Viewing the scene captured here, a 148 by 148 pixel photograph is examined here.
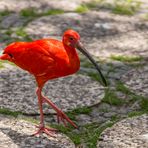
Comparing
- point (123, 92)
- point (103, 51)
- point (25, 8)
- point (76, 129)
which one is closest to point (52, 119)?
point (76, 129)

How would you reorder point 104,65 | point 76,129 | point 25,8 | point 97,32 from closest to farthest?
1. point 76,129
2. point 104,65
3. point 97,32
4. point 25,8

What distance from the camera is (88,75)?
4.32m

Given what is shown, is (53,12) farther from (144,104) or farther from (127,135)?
(127,135)

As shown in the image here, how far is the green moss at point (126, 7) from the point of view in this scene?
6500 mm

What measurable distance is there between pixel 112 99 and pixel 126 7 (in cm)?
310

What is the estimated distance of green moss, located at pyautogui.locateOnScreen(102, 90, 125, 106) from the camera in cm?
381

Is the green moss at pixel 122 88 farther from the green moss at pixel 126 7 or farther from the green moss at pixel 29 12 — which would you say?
the green moss at pixel 126 7

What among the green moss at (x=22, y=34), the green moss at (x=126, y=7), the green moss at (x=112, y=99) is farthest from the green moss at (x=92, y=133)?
the green moss at (x=126, y=7)

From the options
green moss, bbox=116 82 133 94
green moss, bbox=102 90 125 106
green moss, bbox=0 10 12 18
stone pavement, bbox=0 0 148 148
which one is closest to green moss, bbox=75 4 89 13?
stone pavement, bbox=0 0 148 148

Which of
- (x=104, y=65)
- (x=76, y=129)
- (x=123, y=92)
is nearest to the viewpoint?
(x=76, y=129)

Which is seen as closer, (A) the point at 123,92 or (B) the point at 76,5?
(A) the point at 123,92

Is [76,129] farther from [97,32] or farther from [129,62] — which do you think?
[97,32]

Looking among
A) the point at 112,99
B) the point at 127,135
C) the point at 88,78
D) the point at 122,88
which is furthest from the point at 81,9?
the point at 127,135

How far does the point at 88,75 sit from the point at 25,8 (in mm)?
2334
